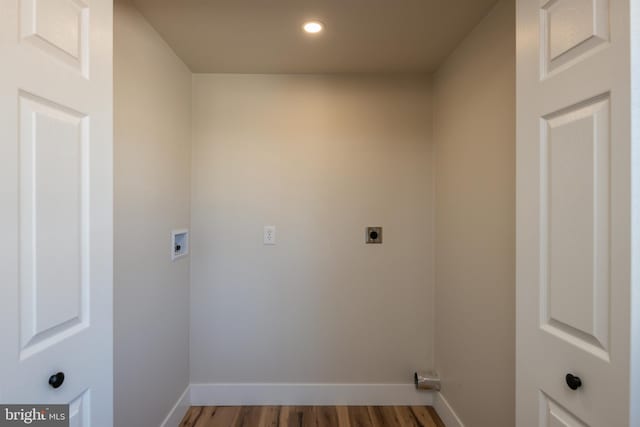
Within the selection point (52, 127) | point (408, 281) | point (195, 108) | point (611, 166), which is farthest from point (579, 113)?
point (195, 108)

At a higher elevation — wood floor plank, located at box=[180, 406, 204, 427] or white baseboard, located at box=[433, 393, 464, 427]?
white baseboard, located at box=[433, 393, 464, 427]

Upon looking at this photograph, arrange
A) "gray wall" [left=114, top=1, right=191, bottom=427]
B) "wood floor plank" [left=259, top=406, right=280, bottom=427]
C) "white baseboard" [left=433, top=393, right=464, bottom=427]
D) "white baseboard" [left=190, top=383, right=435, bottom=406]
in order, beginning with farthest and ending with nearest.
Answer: "white baseboard" [left=190, top=383, right=435, bottom=406] → "wood floor plank" [left=259, top=406, right=280, bottom=427] → "white baseboard" [left=433, top=393, right=464, bottom=427] → "gray wall" [left=114, top=1, right=191, bottom=427]

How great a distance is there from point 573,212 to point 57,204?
53.2 inches

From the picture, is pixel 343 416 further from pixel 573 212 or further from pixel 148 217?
pixel 573 212

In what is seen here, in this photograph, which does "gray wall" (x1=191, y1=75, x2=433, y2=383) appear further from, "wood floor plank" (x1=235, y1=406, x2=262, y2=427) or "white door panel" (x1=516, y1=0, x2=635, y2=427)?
"white door panel" (x1=516, y1=0, x2=635, y2=427)

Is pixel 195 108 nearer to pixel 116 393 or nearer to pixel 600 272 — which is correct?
pixel 116 393

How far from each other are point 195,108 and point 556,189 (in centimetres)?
218

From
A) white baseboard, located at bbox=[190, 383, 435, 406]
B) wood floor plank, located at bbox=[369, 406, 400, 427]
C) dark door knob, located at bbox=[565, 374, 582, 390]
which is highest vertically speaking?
dark door knob, located at bbox=[565, 374, 582, 390]

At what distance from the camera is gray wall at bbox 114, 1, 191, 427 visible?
1.43 m

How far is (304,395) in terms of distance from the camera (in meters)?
2.22

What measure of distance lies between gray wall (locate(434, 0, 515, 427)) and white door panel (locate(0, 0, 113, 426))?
160cm

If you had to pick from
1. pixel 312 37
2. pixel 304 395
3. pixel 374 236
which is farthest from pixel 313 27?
pixel 304 395

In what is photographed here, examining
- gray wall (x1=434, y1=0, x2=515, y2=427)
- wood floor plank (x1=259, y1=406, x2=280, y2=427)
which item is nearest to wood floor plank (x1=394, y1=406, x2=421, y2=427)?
gray wall (x1=434, y1=0, x2=515, y2=427)

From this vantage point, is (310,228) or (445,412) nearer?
(445,412)
